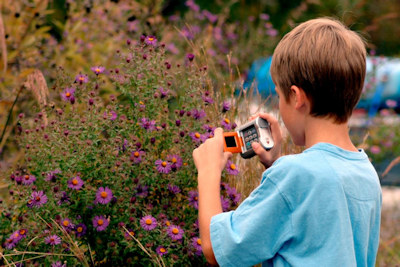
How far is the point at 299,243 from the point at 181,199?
3.77ft

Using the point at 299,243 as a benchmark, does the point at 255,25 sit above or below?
below

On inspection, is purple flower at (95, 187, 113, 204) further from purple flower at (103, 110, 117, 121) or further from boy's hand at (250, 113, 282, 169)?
boy's hand at (250, 113, 282, 169)

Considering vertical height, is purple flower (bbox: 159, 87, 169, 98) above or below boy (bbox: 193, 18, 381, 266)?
below

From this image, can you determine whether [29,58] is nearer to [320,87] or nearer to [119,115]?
[119,115]

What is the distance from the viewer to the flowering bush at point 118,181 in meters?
2.49

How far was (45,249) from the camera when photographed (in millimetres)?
2580

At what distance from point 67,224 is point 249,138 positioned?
848mm

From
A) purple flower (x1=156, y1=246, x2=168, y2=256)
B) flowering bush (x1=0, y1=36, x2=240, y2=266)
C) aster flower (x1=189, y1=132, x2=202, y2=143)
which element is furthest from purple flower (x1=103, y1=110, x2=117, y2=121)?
purple flower (x1=156, y1=246, x2=168, y2=256)

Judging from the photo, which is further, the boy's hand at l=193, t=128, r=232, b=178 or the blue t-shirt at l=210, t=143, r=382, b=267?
the boy's hand at l=193, t=128, r=232, b=178

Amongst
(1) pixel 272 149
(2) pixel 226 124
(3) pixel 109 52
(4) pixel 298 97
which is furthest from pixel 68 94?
(3) pixel 109 52

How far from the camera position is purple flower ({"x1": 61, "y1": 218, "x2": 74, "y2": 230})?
2424 millimetres

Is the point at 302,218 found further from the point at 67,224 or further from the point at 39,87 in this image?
the point at 39,87

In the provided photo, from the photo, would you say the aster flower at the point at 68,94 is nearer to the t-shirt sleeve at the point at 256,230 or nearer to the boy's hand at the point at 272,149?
the boy's hand at the point at 272,149

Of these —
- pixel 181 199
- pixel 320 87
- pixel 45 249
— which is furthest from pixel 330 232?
pixel 45 249
